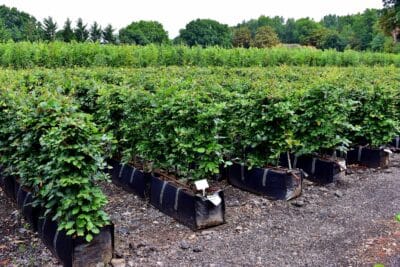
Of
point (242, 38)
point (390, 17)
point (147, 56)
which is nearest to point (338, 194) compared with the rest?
point (147, 56)

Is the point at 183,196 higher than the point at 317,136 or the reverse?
the reverse

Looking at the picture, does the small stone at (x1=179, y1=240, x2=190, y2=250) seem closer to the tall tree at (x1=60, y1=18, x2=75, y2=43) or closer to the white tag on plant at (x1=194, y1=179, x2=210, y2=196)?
the white tag on plant at (x1=194, y1=179, x2=210, y2=196)

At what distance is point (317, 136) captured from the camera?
18.4 ft

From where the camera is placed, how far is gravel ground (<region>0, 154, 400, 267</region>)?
3.54 metres

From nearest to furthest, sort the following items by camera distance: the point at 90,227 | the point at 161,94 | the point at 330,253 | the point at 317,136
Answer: the point at 90,227, the point at 330,253, the point at 161,94, the point at 317,136

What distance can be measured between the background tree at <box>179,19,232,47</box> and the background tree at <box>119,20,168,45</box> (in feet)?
12.8

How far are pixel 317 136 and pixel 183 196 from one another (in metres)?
2.27

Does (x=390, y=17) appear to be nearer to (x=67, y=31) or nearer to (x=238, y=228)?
(x=67, y=31)

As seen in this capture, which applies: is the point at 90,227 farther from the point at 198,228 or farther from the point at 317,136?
the point at 317,136

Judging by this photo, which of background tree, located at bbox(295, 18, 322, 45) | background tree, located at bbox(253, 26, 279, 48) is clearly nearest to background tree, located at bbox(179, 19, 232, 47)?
background tree, located at bbox(253, 26, 279, 48)

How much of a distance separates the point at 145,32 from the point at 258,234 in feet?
220

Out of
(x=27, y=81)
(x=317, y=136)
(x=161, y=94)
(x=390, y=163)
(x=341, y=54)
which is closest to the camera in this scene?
(x=161, y=94)

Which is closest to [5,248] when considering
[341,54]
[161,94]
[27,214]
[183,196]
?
[27,214]

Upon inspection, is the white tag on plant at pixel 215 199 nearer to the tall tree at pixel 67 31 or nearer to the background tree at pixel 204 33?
the tall tree at pixel 67 31
